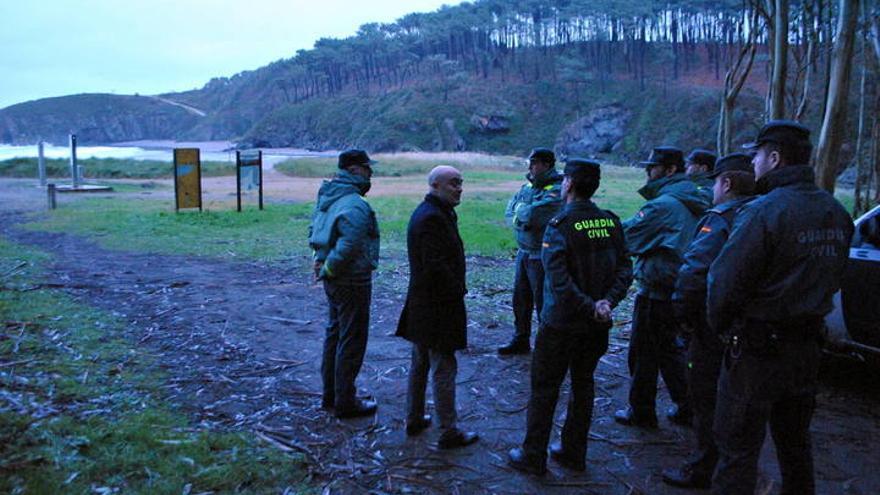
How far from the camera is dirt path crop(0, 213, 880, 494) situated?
426cm

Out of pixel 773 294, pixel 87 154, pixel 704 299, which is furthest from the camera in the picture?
pixel 87 154

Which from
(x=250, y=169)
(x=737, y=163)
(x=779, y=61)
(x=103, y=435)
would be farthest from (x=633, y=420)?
(x=250, y=169)

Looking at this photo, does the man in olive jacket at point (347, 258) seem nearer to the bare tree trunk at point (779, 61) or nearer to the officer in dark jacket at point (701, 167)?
the officer in dark jacket at point (701, 167)

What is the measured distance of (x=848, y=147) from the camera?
50.7 m

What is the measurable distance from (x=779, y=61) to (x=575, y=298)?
5942mm

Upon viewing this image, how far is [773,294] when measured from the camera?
308cm

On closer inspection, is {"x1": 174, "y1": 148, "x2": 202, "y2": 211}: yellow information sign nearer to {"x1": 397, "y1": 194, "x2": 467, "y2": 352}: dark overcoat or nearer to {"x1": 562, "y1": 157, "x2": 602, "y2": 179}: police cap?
{"x1": 397, "y1": 194, "x2": 467, "y2": 352}: dark overcoat

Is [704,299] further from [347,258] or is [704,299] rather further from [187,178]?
[187,178]

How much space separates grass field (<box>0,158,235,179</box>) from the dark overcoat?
40.3 meters

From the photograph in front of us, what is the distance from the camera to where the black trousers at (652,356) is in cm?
480

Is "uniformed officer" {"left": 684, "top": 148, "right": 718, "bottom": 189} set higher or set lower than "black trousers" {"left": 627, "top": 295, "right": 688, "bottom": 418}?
higher

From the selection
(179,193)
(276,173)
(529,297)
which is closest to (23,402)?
(529,297)

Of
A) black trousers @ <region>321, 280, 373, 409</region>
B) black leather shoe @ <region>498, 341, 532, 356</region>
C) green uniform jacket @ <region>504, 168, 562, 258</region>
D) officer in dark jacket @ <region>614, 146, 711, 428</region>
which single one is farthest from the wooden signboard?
officer in dark jacket @ <region>614, 146, 711, 428</region>

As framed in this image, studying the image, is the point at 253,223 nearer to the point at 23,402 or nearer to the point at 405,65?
the point at 23,402
